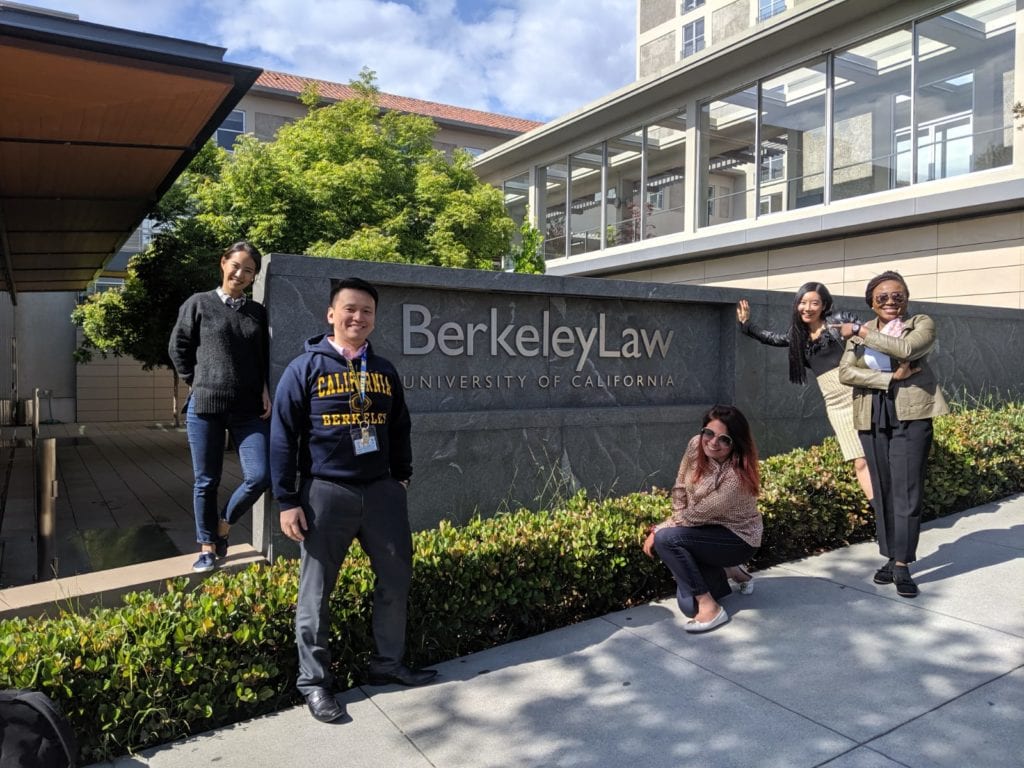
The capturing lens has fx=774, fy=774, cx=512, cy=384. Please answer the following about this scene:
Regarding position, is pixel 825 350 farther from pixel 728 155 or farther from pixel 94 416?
pixel 94 416

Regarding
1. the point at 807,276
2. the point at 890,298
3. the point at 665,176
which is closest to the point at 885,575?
the point at 890,298

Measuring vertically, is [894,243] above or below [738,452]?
above

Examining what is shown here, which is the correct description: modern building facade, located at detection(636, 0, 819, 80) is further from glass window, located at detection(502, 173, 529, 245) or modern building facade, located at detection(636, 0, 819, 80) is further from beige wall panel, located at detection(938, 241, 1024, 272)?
beige wall panel, located at detection(938, 241, 1024, 272)

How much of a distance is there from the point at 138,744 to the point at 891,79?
15000 mm

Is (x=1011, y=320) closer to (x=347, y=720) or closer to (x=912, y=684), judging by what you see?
(x=912, y=684)

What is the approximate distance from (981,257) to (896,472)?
9378 mm

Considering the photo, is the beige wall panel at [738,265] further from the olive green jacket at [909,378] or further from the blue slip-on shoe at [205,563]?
the blue slip-on shoe at [205,563]

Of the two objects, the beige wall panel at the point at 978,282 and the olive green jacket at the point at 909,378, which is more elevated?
the beige wall panel at the point at 978,282

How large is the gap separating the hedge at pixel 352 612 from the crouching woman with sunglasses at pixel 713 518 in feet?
1.25

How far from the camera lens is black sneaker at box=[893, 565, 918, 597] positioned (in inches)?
178

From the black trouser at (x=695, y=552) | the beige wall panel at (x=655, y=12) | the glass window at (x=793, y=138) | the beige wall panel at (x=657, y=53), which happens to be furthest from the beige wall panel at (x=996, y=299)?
the beige wall panel at (x=655, y=12)

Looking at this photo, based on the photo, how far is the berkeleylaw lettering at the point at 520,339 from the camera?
523 centimetres

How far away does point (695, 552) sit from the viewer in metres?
4.27

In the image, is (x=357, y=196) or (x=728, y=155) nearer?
(x=357, y=196)
